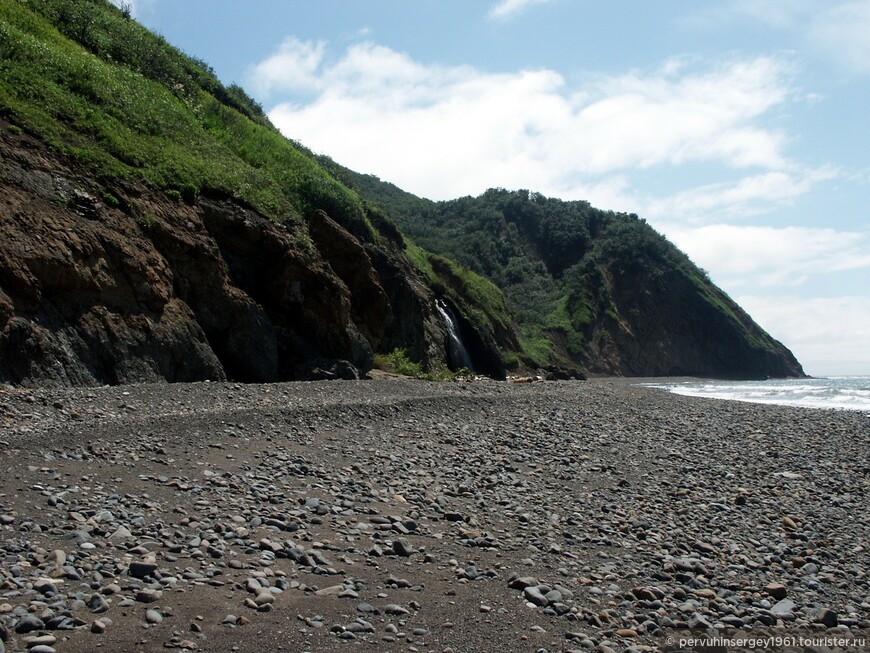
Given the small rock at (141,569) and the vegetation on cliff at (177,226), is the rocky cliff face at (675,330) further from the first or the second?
the small rock at (141,569)

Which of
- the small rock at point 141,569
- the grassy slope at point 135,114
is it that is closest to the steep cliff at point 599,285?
the grassy slope at point 135,114

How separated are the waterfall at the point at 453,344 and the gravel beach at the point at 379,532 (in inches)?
710

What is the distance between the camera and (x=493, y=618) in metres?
5.36

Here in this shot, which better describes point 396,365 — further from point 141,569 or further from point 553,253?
point 553,253

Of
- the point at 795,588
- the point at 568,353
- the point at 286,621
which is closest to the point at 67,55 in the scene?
the point at 286,621

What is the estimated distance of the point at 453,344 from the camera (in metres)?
31.9

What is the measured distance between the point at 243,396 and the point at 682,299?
6797 centimetres

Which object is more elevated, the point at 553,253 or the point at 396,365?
the point at 553,253

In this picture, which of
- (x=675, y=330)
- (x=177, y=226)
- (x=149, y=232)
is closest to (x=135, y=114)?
(x=177, y=226)

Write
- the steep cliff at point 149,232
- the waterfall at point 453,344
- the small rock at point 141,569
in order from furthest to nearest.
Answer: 1. the waterfall at point 453,344
2. the steep cliff at point 149,232
3. the small rock at point 141,569

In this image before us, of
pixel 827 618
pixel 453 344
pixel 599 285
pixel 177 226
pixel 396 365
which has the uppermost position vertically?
pixel 599 285

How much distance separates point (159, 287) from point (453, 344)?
18427mm

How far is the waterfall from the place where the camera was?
31.3m

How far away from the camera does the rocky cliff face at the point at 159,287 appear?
1209 centimetres
